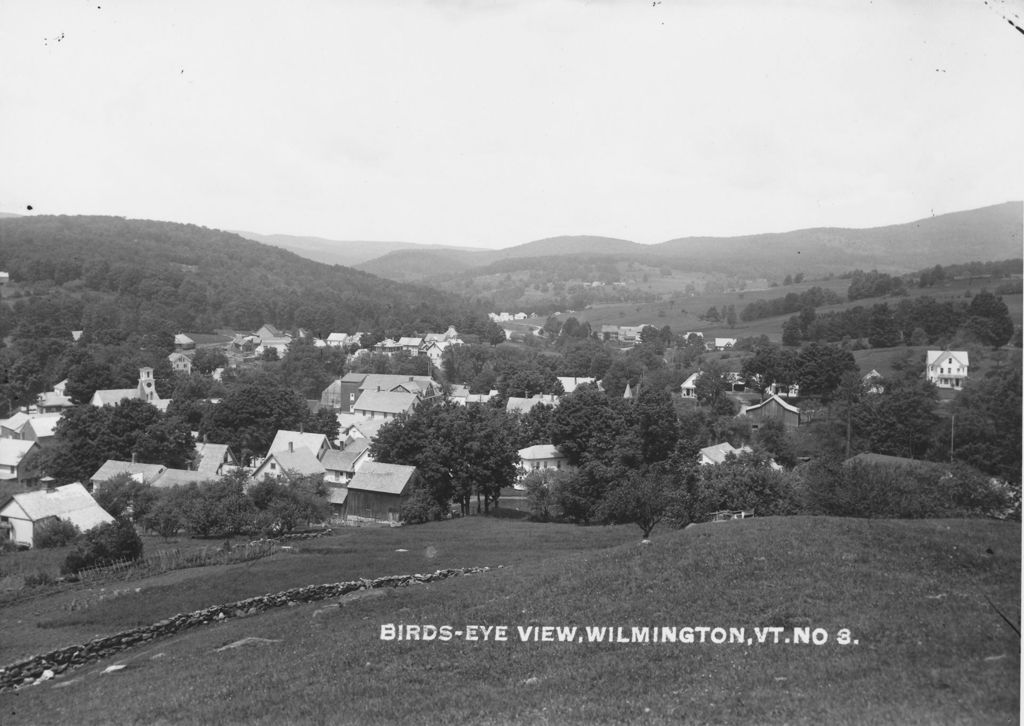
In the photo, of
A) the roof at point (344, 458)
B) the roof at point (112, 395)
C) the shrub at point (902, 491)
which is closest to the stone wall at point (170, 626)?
the roof at point (344, 458)

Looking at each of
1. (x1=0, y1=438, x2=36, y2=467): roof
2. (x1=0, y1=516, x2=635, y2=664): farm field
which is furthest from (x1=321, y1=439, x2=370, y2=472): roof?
(x1=0, y1=438, x2=36, y2=467): roof

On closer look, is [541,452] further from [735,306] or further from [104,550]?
[104,550]

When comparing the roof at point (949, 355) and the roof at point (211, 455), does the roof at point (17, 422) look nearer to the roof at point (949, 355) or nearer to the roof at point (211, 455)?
the roof at point (211, 455)

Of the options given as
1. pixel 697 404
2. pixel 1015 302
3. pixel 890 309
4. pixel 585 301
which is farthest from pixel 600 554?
pixel 585 301

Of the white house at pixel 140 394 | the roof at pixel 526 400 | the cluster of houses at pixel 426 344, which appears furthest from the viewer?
the cluster of houses at pixel 426 344

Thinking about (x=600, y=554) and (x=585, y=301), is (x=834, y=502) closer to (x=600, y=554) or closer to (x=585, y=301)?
(x=600, y=554)

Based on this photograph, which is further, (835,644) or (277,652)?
(277,652)
